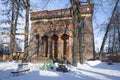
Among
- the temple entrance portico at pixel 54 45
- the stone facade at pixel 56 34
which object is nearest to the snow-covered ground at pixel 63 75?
the stone facade at pixel 56 34

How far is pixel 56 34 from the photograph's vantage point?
4106 centimetres

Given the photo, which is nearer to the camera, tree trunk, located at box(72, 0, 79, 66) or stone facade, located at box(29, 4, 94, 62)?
tree trunk, located at box(72, 0, 79, 66)

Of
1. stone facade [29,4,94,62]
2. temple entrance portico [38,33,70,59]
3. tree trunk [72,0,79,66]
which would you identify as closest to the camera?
tree trunk [72,0,79,66]

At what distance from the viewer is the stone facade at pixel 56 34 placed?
38.1 metres

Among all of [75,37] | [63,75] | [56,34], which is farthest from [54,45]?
[63,75]

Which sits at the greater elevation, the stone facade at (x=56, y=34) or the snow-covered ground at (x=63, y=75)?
the stone facade at (x=56, y=34)

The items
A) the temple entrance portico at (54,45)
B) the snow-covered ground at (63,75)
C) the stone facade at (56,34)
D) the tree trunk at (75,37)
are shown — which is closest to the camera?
the snow-covered ground at (63,75)

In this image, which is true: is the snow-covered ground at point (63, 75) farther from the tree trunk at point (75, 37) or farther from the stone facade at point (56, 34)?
the stone facade at point (56, 34)

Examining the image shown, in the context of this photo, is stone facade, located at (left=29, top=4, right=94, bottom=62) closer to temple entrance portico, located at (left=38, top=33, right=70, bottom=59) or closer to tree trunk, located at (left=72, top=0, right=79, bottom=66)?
temple entrance portico, located at (left=38, top=33, right=70, bottom=59)

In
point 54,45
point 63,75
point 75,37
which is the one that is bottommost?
point 63,75

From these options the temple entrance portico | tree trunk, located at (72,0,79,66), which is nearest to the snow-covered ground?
tree trunk, located at (72,0,79,66)

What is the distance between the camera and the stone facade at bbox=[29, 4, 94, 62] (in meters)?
38.1

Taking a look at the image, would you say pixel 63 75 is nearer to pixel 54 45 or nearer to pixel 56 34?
pixel 56 34

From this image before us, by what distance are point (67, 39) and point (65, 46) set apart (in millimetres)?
1409
